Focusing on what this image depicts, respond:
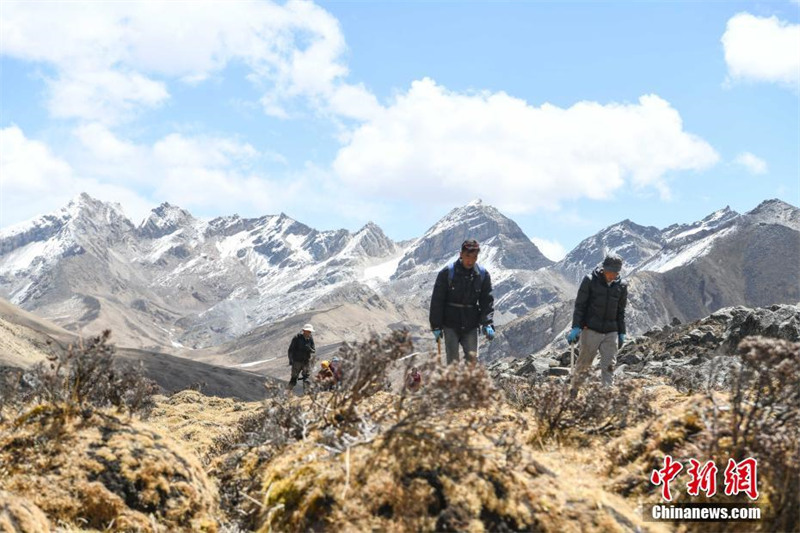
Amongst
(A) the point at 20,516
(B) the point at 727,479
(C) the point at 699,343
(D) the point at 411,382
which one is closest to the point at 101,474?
(A) the point at 20,516

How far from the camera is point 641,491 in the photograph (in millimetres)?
5559

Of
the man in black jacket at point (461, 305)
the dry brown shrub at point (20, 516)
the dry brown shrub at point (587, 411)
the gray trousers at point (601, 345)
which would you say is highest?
the man in black jacket at point (461, 305)

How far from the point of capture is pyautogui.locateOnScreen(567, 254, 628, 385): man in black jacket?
1095 centimetres

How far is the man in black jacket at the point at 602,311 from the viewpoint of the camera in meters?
10.9

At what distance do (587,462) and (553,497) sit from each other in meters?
1.60

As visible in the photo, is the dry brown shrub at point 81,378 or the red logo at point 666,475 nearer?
the red logo at point 666,475

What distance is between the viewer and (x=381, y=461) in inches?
194

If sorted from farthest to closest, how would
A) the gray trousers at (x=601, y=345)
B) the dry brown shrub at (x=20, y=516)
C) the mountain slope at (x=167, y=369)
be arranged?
the mountain slope at (x=167, y=369) < the gray trousers at (x=601, y=345) < the dry brown shrub at (x=20, y=516)

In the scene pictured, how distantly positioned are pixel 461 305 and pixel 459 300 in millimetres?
83

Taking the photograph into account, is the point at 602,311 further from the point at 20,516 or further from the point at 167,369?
the point at 167,369

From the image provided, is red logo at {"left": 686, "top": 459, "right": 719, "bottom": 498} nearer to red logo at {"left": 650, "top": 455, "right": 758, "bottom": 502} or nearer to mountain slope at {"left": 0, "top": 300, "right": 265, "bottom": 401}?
red logo at {"left": 650, "top": 455, "right": 758, "bottom": 502}

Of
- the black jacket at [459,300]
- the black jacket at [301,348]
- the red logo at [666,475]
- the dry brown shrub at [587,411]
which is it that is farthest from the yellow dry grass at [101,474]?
the black jacket at [301,348]

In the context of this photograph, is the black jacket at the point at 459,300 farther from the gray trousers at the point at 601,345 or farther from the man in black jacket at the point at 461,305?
the gray trousers at the point at 601,345

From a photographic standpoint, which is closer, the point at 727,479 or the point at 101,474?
the point at 727,479
